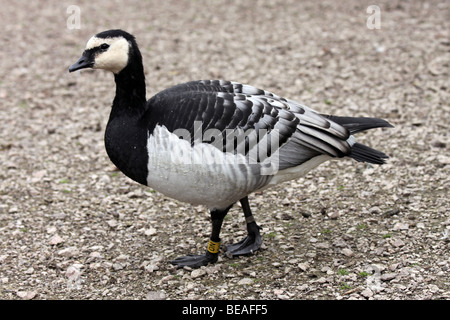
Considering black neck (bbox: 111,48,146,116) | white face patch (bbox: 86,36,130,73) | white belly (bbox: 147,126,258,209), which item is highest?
white face patch (bbox: 86,36,130,73)

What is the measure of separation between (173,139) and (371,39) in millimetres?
6005

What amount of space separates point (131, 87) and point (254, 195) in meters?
2.00

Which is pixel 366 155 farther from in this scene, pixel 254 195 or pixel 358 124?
pixel 254 195

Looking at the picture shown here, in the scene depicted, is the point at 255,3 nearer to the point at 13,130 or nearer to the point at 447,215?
the point at 13,130

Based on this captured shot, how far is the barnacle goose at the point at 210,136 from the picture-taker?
4.37 meters

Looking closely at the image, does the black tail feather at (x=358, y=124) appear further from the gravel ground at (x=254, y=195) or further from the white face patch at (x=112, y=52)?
the white face patch at (x=112, y=52)

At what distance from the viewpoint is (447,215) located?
5.26 metres

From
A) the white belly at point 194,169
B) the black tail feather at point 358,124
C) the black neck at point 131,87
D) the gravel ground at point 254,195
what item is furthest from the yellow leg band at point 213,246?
the black tail feather at point 358,124

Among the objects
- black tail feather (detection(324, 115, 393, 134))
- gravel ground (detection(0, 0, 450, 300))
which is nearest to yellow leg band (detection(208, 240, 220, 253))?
gravel ground (detection(0, 0, 450, 300))

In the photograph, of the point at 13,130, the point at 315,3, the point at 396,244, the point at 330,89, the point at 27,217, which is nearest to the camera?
the point at 396,244

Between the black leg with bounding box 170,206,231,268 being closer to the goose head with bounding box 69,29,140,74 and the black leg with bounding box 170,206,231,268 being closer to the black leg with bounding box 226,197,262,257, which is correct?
the black leg with bounding box 226,197,262,257

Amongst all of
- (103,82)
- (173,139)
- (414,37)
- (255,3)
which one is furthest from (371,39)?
(173,139)

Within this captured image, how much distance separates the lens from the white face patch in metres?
4.62

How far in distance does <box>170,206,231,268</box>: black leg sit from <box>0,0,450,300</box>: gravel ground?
78mm
